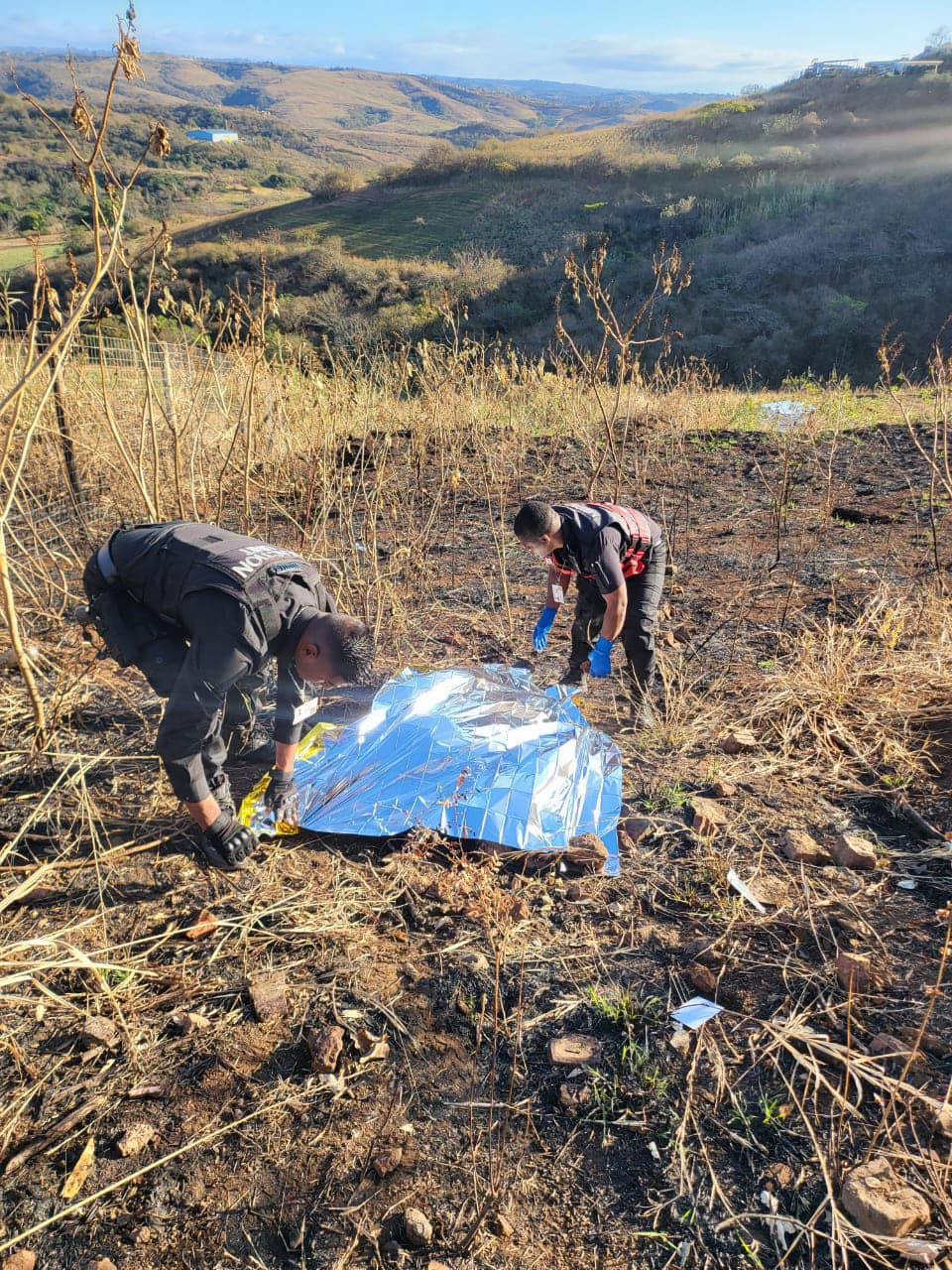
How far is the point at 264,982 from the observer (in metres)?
1.95

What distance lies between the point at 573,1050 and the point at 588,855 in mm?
639

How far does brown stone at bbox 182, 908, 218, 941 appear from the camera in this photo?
6.83 ft

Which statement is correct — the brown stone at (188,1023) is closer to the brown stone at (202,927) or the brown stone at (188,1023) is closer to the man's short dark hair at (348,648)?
the brown stone at (202,927)

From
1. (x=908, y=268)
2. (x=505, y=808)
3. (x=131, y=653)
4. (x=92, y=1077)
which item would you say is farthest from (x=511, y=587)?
(x=908, y=268)

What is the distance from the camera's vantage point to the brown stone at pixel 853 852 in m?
2.36

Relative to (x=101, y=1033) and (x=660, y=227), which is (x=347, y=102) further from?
(x=101, y=1033)

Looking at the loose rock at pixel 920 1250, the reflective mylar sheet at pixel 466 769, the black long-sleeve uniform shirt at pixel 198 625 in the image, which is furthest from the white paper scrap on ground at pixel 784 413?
the loose rock at pixel 920 1250

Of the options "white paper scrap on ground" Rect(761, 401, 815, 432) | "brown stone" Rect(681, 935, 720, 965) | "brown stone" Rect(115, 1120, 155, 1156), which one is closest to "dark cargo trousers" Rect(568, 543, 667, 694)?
"brown stone" Rect(681, 935, 720, 965)

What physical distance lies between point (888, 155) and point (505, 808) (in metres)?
33.0

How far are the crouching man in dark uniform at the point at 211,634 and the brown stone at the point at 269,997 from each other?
47 cm

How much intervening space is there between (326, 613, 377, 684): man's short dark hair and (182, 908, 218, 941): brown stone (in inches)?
30.3

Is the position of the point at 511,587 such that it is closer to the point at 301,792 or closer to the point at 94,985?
the point at 301,792

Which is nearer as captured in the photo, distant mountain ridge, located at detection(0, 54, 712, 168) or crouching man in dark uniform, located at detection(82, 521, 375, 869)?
crouching man in dark uniform, located at detection(82, 521, 375, 869)

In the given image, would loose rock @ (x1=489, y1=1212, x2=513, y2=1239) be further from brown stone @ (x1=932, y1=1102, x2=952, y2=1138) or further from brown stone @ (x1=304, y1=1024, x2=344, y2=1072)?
brown stone @ (x1=932, y1=1102, x2=952, y2=1138)
